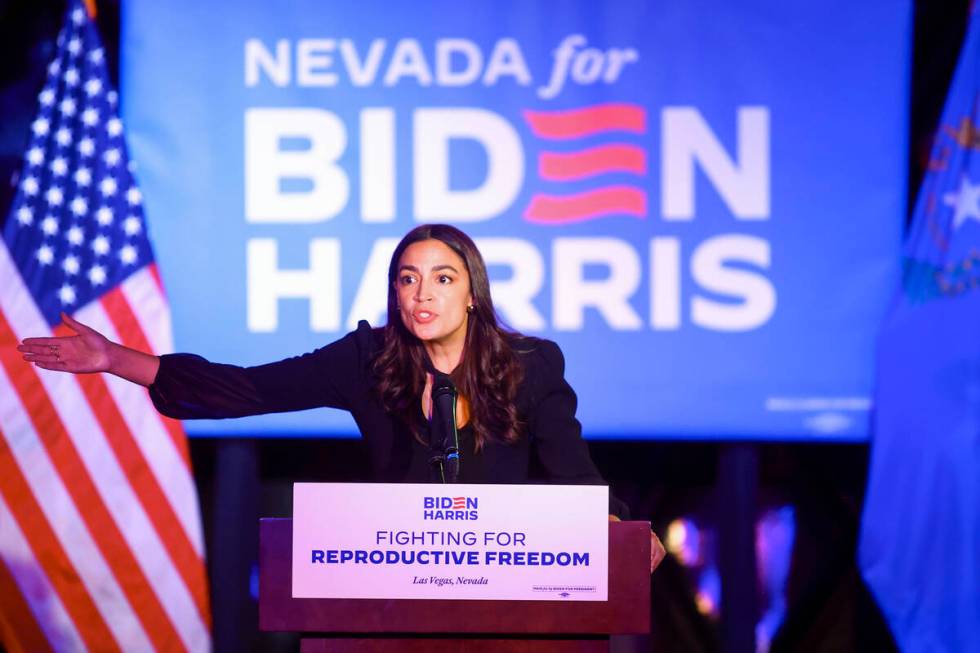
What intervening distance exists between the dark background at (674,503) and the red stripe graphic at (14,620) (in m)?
0.72

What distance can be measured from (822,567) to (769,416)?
28.9 inches

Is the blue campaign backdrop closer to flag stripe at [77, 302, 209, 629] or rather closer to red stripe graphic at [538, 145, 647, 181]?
red stripe graphic at [538, 145, 647, 181]

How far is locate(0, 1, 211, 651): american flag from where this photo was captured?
4078 mm

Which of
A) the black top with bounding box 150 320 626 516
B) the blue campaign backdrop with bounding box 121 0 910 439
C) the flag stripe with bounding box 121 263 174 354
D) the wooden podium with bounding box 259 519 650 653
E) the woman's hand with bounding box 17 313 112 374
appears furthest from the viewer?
the flag stripe with bounding box 121 263 174 354

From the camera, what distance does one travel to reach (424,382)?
9.43ft

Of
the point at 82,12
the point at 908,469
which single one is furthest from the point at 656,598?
the point at 82,12

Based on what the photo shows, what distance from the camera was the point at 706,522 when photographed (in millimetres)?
4250

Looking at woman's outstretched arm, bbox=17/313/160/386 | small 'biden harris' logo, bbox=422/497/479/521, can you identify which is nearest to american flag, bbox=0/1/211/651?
woman's outstretched arm, bbox=17/313/160/386

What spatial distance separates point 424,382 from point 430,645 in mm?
978

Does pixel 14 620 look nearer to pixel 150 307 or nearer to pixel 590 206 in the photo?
pixel 150 307

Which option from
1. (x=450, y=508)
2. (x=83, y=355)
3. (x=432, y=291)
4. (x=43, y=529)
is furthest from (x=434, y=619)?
(x=43, y=529)

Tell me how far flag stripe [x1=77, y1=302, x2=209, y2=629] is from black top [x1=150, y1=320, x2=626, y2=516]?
1313 millimetres

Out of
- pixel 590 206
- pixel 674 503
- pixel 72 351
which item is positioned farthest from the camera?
pixel 674 503

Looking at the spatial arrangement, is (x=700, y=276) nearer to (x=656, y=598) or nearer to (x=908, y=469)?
(x=908, y=469)
